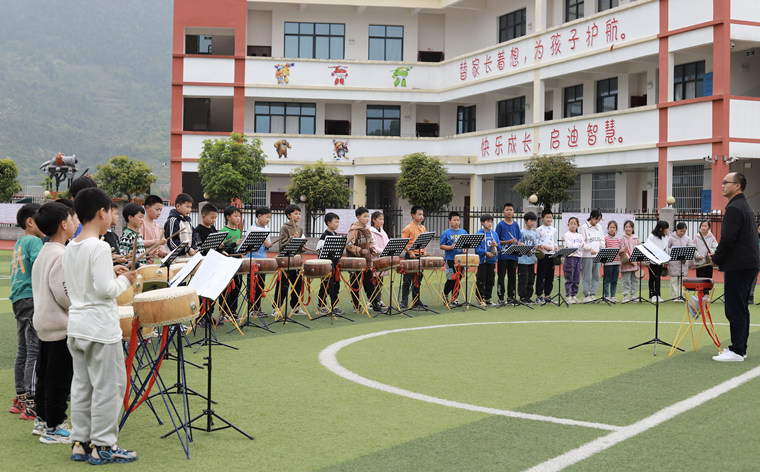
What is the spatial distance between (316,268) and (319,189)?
61.4 ft

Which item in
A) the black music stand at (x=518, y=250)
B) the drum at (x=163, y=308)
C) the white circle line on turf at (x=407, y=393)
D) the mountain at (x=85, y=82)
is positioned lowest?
the white circle line on turf at (x=407, y=393)

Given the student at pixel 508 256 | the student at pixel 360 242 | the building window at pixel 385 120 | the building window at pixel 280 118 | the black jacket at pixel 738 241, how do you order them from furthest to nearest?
the building window at pixel 385 120, the building window at pixel 280 118, the student at pixel 508 256, the student at pixel 360 242, the black jacket at pixel 738 241

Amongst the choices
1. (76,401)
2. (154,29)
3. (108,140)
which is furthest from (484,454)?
(154,29)

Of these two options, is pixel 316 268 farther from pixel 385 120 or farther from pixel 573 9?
pixel 385 120

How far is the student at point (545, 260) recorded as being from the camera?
17.0 m

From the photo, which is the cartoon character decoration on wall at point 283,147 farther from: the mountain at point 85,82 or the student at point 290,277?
the mountain at point 85,82

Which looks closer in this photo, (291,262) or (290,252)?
(290,252)

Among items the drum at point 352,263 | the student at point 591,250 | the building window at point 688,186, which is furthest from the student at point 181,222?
the building window at point 688,186

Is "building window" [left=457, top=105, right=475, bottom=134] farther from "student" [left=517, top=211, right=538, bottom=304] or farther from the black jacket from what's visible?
the black jacket

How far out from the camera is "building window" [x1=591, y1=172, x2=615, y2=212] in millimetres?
33188

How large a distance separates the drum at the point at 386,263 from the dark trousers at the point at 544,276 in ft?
12.8

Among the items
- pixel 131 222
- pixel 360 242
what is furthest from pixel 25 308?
pixel 360 242

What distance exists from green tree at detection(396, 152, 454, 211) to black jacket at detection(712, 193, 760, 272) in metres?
22.2

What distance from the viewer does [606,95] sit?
33.1 metres
